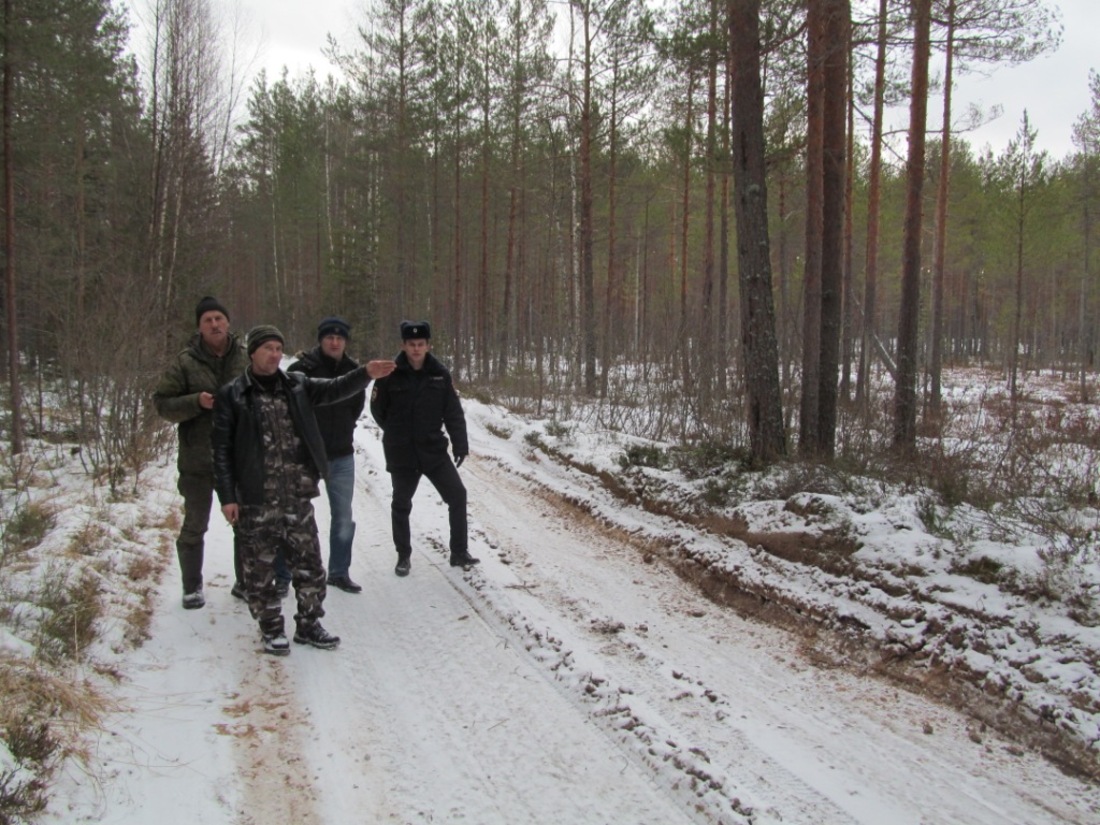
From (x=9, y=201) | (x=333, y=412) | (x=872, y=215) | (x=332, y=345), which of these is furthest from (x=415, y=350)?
(x=872, y=215)

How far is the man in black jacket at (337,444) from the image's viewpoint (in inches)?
205

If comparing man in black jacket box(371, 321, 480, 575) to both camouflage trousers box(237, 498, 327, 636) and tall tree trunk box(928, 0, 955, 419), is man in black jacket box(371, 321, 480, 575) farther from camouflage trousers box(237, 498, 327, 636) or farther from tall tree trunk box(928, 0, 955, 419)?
tall tree trunk box(928, 0, 955, 419)

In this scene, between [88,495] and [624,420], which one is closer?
[88,495]

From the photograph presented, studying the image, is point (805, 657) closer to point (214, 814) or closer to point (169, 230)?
point (214, 814)

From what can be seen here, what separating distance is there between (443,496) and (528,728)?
2.64 m

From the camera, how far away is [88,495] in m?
7.25

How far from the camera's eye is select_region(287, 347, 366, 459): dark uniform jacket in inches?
204

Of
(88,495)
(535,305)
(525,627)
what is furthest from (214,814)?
(535,305)

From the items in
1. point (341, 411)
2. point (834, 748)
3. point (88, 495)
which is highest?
point (341, 411)

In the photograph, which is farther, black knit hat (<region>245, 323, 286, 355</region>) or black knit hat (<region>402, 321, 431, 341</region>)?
black knit hat (<region>402, 321, 431, 341</region>)

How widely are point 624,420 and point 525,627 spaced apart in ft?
24.1

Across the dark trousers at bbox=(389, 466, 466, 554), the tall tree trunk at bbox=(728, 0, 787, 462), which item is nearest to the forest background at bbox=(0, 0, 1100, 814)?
the tall tree trunk at bbox=(728, 0, 787, 462)

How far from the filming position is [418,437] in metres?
5.64

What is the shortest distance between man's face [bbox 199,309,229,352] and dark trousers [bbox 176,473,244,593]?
0.94 meters
